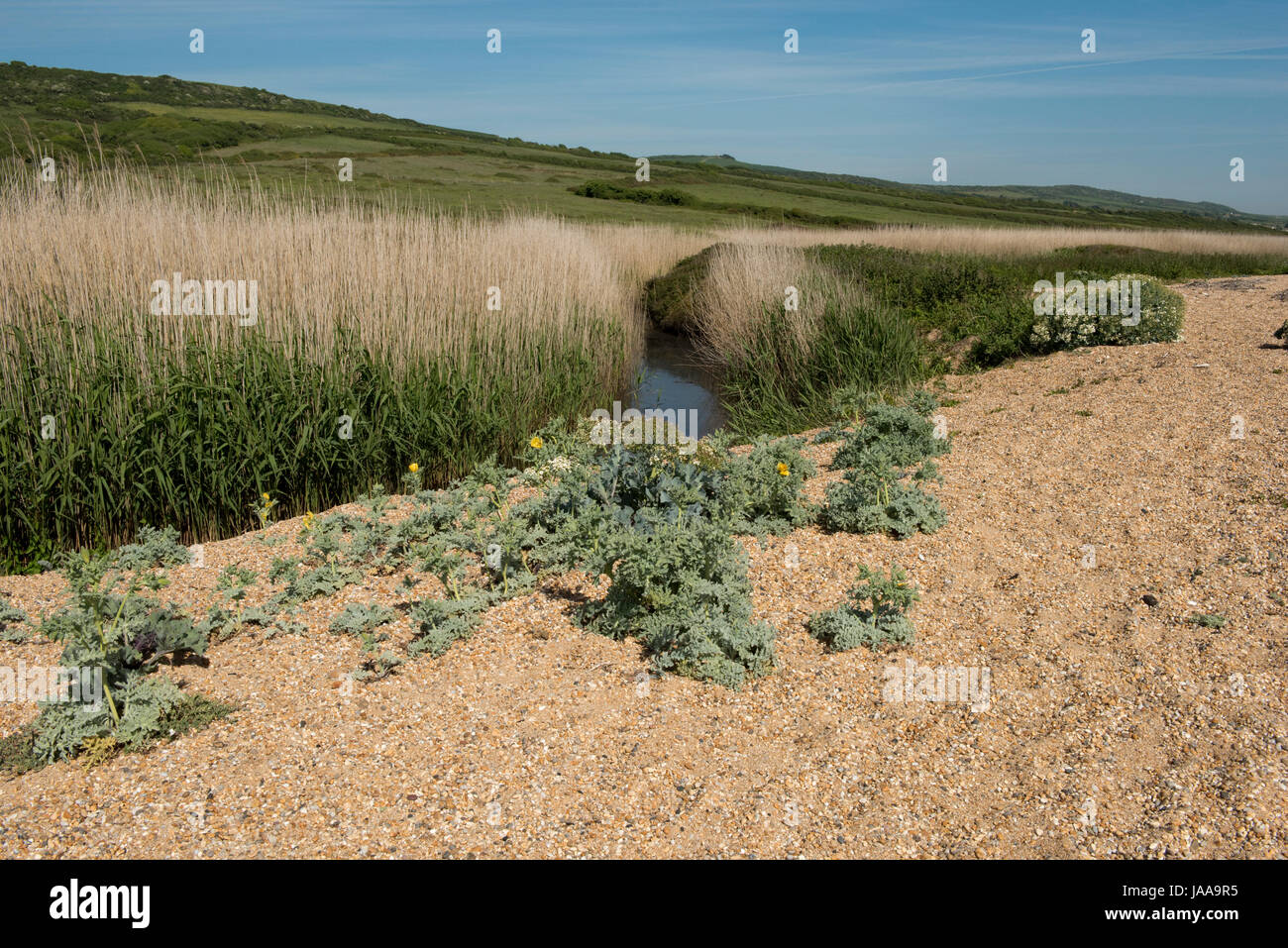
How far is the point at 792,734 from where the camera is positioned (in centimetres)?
284

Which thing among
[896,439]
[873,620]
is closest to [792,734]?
[873,620]

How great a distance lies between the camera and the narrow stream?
33.9ft

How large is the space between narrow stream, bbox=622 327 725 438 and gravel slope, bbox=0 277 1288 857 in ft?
17.6

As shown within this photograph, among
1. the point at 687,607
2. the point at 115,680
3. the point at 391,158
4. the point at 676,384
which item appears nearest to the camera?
the point at 115,680

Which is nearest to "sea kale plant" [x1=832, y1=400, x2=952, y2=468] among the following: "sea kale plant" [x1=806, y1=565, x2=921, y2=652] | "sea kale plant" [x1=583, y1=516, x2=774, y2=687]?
"sea kale plant" [x1=806, y1=565, x2=921, y2=652]

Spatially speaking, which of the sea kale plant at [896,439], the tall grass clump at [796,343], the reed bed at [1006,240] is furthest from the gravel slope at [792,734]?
the reed bed at [1006,240]

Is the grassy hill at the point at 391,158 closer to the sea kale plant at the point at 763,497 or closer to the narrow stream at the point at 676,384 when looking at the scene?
the narrow stream at the point at 676,384

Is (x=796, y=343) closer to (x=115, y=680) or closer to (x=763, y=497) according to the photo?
(x=763, y=497)

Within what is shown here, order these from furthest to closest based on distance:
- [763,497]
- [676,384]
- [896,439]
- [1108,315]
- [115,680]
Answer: [676,384] < [1108,315] < [896,439] < [763,497] < [115,680]

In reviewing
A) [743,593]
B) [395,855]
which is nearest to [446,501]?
[743,593]

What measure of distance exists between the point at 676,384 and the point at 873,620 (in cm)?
897

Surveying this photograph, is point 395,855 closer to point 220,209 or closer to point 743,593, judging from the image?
point 743,593

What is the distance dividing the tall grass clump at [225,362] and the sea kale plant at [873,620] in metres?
3.83

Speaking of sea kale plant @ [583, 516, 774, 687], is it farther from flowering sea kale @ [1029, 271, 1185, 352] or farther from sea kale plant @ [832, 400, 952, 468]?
flowering sea kale @ [1029, 271, 1185, 352]
